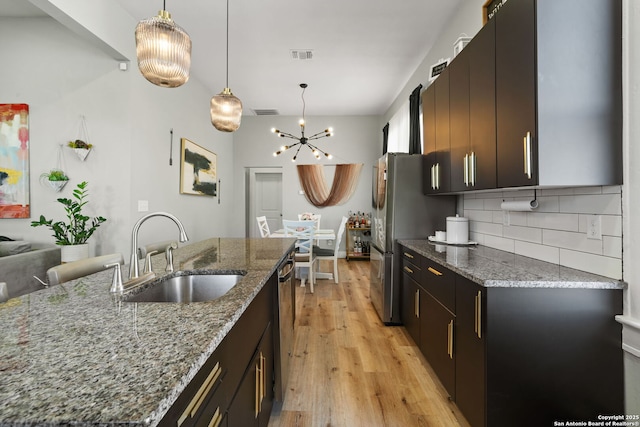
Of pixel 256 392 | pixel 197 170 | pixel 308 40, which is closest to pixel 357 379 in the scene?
pixel 256 392

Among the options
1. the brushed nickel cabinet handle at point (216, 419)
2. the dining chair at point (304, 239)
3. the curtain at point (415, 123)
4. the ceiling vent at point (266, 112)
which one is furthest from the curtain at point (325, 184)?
the brushed nickel cabinet handle at point (216, 419)

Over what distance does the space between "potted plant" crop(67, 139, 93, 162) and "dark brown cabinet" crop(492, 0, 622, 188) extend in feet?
12.3

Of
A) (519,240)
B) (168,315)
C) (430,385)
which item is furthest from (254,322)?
(519,240)

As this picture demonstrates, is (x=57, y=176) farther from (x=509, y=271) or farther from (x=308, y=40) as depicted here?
(x=509, y=271)

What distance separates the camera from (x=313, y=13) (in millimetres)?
2920

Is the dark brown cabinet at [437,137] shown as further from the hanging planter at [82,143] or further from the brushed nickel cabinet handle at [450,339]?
the hanging planter at [82,143]

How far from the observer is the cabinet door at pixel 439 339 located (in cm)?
165

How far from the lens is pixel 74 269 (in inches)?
56.8

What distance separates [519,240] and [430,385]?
1.13m

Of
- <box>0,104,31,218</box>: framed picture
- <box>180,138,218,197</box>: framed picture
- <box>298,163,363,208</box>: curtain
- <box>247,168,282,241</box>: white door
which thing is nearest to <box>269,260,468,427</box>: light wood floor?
<box>180,138,218,197</box>: framed picture

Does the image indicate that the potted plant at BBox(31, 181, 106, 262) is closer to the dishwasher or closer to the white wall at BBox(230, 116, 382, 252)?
the dishwasher

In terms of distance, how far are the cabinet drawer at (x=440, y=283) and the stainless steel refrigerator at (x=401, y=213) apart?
67 cm

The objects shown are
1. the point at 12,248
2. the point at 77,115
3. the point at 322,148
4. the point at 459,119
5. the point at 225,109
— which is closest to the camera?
the point at 459,119

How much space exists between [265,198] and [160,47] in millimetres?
5065
